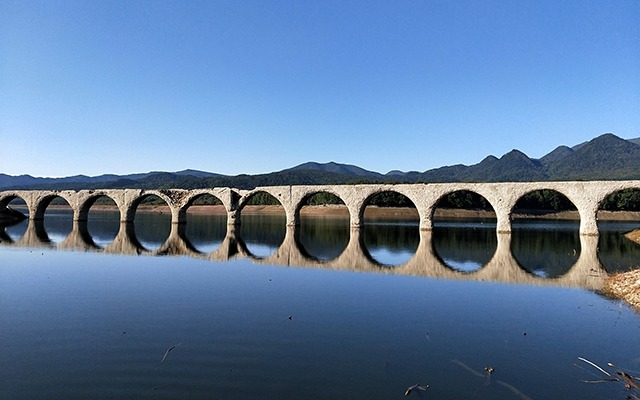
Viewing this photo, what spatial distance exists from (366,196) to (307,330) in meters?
30.6

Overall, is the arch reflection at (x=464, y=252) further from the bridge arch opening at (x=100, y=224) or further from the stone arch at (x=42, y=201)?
the stone arch at (x=42, y=201)

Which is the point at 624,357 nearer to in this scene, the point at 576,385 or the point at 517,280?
the point at 576,385

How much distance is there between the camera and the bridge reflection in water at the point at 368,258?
16703mm

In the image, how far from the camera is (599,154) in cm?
19188

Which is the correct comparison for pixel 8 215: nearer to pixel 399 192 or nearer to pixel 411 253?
pixel 399 192

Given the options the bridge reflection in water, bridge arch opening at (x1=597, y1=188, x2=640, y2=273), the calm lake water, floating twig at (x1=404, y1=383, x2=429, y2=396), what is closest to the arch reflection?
the bridge reflection in water

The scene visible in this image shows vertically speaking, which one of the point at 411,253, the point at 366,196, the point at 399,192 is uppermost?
the point at 399,192

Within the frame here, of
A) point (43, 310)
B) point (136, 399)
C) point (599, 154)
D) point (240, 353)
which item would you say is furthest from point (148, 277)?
point (599, 154)

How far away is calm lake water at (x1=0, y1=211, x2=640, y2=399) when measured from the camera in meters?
6.84

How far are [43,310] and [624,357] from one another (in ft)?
42.4

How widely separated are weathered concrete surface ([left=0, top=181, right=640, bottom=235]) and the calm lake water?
14240 mm

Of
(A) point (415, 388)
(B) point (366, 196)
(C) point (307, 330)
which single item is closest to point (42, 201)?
(B) point (366, 196)

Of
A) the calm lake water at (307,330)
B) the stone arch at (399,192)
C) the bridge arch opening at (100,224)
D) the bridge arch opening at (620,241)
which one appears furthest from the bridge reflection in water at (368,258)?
the stone arch at (399,192)

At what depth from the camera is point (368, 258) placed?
72.0ft
